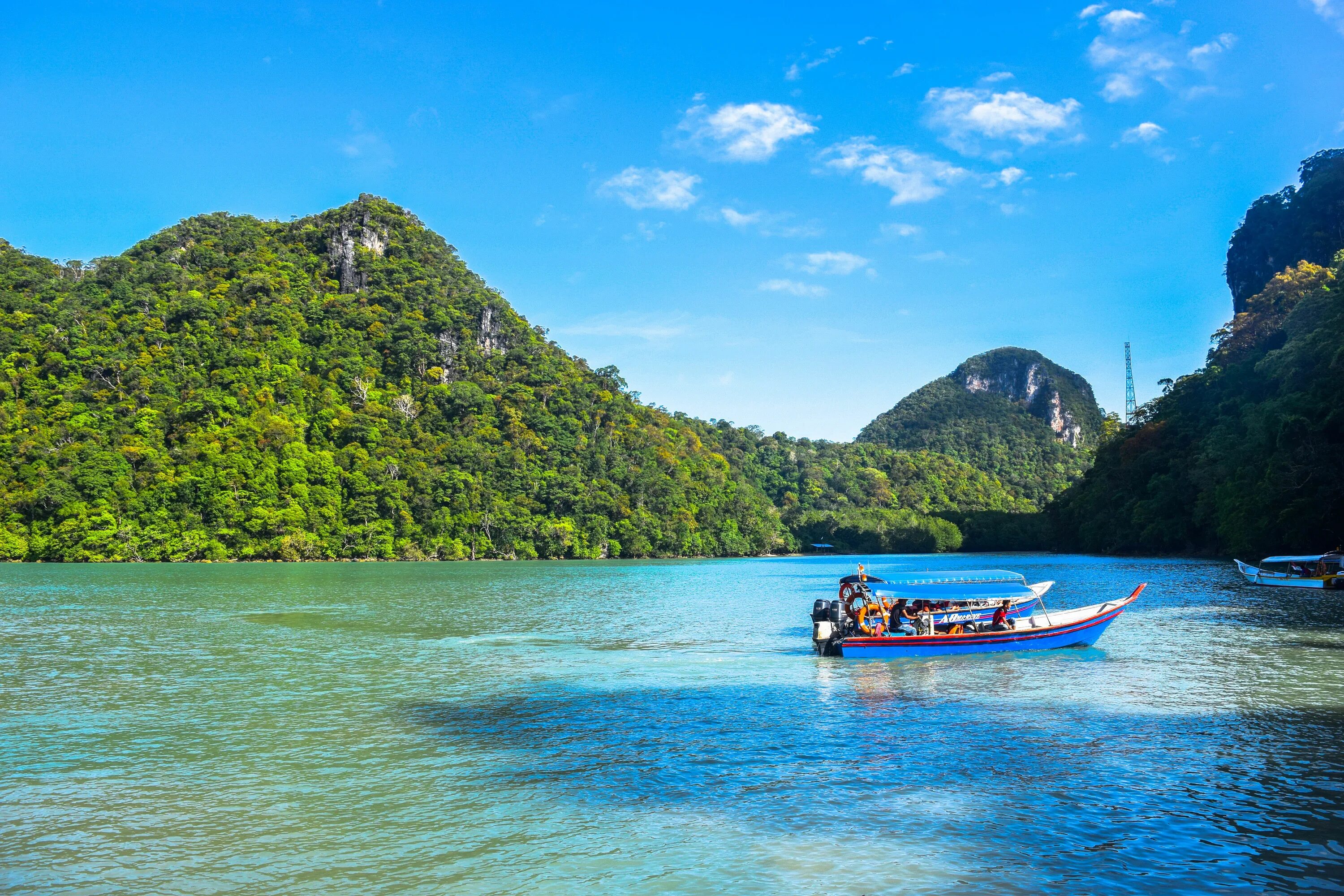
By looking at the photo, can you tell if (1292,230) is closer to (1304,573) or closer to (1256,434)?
(1256,434)

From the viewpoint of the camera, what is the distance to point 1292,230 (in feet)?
379

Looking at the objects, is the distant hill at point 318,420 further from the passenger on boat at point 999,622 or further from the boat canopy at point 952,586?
the passenger on boat at point 999,622

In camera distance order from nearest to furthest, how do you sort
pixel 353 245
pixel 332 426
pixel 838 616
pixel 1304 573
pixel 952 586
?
pixel 838 616 < pixel 952 586 < pixel 1304 573 < pixel 332 426 < pixel 353 245

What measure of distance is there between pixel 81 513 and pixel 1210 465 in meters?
114

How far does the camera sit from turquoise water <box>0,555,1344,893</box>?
1002 centimetres

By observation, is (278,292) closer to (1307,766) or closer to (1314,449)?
(1314,449)

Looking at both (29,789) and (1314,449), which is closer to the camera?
(29,789)

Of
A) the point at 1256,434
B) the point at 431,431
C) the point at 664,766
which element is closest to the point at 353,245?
the point at 431,431

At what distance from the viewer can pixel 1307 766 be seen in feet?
A: 45.0

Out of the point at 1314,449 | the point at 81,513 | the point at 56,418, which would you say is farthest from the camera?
the point at 56,418

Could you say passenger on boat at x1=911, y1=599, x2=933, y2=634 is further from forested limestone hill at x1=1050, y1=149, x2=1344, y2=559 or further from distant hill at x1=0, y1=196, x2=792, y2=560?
distant hill at x1=0, y1=196, x2=792, y2=560

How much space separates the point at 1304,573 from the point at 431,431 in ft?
372

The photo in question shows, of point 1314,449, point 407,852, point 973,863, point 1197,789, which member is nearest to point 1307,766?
point 1197,789

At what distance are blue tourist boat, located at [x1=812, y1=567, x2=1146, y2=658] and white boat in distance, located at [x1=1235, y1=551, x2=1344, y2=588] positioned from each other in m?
26.1
